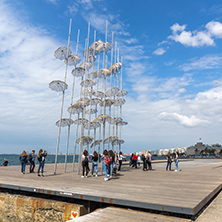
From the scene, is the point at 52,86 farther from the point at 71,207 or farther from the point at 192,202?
the point at 192,202

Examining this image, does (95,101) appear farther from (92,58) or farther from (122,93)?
(92,58)

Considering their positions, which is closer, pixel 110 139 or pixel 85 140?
pixel 85 140

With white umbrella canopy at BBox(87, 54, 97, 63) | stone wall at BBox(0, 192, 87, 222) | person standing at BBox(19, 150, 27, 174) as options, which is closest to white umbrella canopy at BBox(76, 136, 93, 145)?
person standing at BBox(19, 150, 27, 174)

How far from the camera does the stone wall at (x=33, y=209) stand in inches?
343

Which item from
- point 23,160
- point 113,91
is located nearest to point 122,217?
point 23,160

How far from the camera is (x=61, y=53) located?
1862 cm

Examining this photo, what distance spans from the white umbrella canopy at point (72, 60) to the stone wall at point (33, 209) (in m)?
12.3

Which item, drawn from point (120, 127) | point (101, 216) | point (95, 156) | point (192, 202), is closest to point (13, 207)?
point (95, 156)

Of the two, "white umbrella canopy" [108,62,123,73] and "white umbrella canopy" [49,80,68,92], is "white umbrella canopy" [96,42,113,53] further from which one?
"white umbrella canopy" [49,80,68,92]

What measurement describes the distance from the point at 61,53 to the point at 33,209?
13.5 metres

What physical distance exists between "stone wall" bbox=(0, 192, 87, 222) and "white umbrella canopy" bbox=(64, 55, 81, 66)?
1232 cm

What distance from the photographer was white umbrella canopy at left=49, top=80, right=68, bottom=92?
1723cm

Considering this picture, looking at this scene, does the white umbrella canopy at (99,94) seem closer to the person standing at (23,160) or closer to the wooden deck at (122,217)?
the person standing at (23,160)

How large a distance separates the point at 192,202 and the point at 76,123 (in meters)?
14.7
